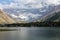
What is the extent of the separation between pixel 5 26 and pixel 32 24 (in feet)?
11.9

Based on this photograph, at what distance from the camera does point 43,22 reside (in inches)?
1078

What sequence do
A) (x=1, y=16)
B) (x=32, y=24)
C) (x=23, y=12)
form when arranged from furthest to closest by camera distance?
(x=1, y=16) → (x=23, y=12) → (x=32, y=24)

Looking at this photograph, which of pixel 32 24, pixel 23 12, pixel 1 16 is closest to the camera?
pixel 32 24

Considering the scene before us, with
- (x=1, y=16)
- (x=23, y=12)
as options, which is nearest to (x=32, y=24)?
(x=23, y=12)

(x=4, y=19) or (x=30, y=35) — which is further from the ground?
(x=4, y=19)

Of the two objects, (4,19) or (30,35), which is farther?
(4,19)

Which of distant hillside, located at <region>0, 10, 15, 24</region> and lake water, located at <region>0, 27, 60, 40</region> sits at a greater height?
distant hillside, located at <region>0, 10, 15, 24</region>

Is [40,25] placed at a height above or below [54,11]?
below

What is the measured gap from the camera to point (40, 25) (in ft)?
89.7

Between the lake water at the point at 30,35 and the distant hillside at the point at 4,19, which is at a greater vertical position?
the distant hillside at the point at 4,19

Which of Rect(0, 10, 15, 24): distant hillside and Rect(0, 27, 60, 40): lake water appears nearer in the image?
Rect(0, 27, 60, 40): lake water

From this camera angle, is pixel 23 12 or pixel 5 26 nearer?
pixel 5 26

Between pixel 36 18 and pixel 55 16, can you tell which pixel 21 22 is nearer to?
pixel 36 18

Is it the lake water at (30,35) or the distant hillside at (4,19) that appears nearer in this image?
the lake water at (30,35)
